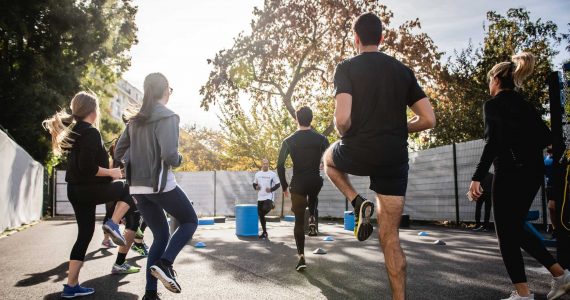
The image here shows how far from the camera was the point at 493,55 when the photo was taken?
757 inches

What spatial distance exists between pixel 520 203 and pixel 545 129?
667 mm

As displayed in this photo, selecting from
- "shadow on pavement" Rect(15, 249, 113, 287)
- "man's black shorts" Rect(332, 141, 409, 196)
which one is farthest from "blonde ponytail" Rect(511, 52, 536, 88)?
"shadow on pavement" Rect(15, 249, 113, 287)

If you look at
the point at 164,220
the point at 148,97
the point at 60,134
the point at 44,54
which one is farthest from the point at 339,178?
the point at 44,54

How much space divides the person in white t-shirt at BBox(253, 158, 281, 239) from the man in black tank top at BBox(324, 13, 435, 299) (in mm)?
7454

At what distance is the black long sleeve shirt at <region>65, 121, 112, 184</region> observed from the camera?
415cm

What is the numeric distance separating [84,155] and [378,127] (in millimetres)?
2788

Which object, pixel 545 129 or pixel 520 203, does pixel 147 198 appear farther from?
pixel 545 129

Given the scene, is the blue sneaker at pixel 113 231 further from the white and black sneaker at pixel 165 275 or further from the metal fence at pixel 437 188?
the metal fence at pixel 437 188

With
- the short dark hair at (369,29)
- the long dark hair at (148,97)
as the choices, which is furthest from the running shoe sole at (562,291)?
the long dark hair at (148,97)

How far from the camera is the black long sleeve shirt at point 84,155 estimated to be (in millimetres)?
4152

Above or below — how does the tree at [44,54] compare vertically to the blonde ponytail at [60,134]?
above

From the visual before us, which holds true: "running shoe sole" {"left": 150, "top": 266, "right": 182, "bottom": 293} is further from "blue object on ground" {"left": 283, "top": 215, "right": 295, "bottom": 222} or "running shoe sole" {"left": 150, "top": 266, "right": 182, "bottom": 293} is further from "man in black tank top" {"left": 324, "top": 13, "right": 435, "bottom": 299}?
"blue object on ground" {"left": 283, "top": 215, "right": 295, "bottom": 222}

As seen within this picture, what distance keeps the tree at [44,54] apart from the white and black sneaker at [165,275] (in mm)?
14754

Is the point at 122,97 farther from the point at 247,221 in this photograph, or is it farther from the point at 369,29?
the point at 369,29
